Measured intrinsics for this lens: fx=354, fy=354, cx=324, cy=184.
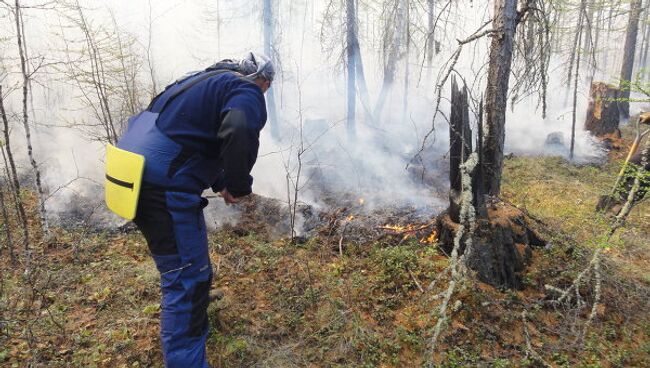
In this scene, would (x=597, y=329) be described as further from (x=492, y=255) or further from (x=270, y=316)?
(x=270, y=316)

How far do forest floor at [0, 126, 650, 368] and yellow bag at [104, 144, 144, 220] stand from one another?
0.95 meters

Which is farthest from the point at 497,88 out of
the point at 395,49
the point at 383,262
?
the point at 395,49

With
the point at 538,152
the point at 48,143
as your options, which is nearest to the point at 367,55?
the point at 538,152

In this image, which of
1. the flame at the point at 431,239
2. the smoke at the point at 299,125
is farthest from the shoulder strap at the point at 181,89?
the flame at the point at 431,239

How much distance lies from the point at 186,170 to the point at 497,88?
11.2 feet

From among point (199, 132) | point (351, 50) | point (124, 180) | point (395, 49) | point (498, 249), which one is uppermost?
point (395, 49)

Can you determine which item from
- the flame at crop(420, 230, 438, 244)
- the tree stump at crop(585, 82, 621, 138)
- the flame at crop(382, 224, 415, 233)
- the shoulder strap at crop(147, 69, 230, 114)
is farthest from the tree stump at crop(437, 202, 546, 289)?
the tree stump at crop(585, 82, 621, 138)

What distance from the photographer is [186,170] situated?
2340 mm

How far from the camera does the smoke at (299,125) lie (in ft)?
23.6

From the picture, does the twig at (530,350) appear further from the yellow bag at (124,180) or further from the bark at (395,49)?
the bark at (395,49)

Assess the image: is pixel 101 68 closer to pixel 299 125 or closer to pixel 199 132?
pixel 199 132

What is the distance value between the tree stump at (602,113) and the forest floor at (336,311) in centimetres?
928

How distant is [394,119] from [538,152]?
7298 millimetres

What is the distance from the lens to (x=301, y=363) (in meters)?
2.73
